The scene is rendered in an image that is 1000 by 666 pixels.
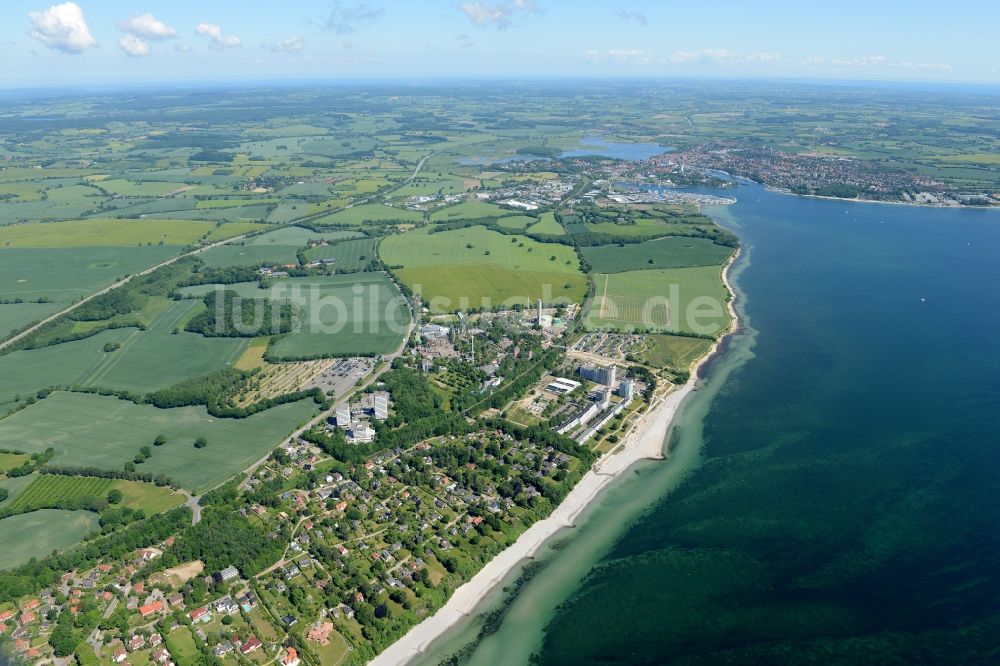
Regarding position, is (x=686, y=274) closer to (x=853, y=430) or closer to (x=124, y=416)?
(x=853, y=430)

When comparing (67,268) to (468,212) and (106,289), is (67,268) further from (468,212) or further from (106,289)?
(468,212)

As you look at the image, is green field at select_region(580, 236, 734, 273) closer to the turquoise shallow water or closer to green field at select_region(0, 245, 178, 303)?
the turquoise shallow water

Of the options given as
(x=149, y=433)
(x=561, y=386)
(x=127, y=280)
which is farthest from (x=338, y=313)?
(x=127, y=280)

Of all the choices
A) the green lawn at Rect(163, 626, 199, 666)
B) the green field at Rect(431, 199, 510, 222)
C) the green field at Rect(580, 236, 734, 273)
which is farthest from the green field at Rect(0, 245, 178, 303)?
the green field at Rect(580, 236, 734, 273)

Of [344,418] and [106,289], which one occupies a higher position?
[106,289]

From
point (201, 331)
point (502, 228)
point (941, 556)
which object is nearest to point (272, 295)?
point (201, 331)

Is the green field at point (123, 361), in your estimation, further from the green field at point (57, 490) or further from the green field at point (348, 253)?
the green field at point (348, 253)
